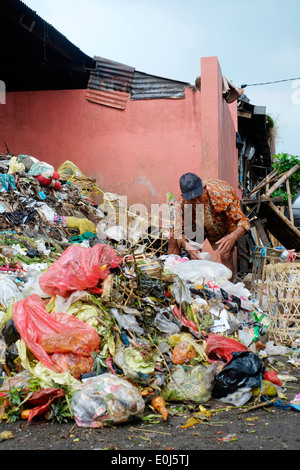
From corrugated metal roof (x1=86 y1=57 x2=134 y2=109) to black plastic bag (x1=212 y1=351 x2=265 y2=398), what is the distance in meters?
6.57

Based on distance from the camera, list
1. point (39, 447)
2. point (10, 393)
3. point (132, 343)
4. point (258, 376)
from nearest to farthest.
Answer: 1. point (39, 447)
2. point (10, 393)
3. point (258, 376)
4. point (132, 343)

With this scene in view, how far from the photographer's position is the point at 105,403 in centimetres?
270

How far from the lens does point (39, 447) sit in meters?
2.43

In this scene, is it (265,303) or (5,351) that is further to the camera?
(265,303)

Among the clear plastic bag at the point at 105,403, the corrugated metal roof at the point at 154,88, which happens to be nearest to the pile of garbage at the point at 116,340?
the clear plastic bag at the point at 105,403

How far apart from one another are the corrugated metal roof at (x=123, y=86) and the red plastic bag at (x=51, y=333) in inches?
240

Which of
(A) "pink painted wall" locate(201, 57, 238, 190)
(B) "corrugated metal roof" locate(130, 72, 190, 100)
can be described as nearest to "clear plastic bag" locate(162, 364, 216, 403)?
(A) "pink painted wall" locate(201, 57, 238, 190)

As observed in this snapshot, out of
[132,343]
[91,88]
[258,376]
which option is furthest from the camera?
[91,88]

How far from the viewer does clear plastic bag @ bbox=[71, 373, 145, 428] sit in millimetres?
2670

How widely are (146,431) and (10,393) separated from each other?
0.87 meters

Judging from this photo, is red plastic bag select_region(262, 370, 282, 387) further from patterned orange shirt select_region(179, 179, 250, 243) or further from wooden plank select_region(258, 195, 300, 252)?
wooden plank select_region(258, 195, 300, 252)

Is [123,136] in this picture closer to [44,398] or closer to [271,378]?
[271,378]

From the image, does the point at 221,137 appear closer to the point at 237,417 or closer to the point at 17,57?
the point at 17,57

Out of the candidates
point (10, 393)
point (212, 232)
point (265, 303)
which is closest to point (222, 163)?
point (212, 232)
